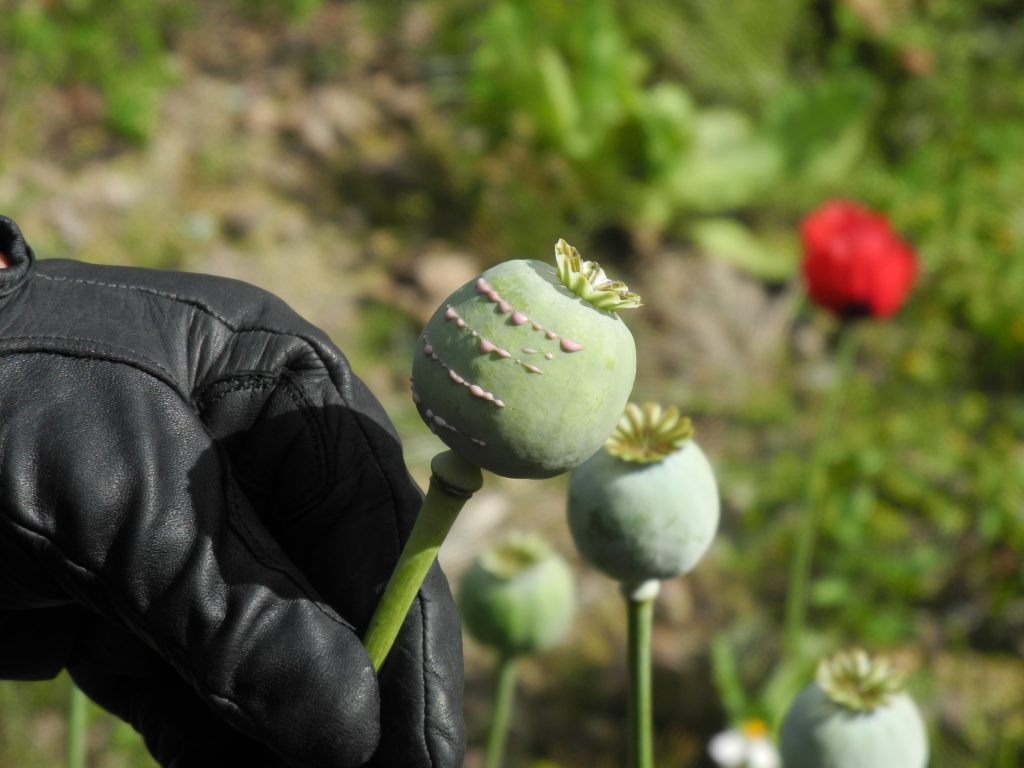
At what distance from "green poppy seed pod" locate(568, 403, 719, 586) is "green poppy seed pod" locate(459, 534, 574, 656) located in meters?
0.45

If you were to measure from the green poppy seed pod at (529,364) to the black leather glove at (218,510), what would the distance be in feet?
0.76

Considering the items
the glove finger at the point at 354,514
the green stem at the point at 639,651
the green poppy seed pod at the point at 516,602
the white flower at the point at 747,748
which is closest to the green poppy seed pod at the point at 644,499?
the green stem at the point at 639,651

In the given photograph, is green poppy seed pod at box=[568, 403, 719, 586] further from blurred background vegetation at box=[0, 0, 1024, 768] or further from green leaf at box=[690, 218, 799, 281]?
green leaf at box=[690, 218, 799, 281]

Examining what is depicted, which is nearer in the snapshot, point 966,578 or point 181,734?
point 181,734

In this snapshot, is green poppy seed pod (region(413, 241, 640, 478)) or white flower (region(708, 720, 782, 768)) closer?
green poppy seed pod (region(413, 241, 640, 478))

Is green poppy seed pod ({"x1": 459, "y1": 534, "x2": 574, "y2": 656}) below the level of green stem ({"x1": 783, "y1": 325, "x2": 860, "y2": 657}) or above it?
above

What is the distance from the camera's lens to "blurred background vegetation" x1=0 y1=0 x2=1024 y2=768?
2357mm

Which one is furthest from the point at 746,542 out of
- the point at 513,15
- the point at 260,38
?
the point at 260,38

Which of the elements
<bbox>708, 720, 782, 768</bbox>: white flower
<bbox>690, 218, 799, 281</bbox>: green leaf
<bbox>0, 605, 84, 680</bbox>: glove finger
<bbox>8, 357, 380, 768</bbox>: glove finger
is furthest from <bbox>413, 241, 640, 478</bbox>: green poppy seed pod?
<bbox>690, 218, 799, 281</bbox>: green leaf

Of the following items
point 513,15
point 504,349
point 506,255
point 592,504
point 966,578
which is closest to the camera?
point 504,349

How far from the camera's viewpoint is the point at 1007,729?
217 centimetres

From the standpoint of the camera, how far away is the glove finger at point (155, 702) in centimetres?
99

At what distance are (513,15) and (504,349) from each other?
279 centimetres

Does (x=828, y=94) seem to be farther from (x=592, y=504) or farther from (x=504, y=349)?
(x=504, y=349)
